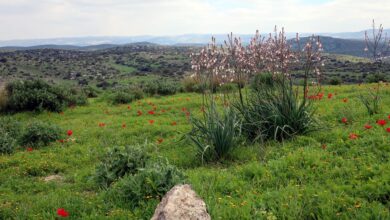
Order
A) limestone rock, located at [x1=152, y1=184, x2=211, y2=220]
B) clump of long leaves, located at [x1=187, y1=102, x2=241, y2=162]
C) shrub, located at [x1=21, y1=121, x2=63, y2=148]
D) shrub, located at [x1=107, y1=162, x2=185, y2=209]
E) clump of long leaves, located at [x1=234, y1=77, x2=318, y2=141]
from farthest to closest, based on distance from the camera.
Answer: shrub, located at [x1=21, y1=121, x2=63, y2=148] → clump of long leaves, located at [x1=234, y1=77, x2=318, y2=141] → clump of long leaves, located at [x1=187, y1=102, x2=241, y2=162] → shrub, located at [x1=107, y1=162, x2=185, y2=209] → limestone rock, located at [x1=152, y1=184, x2=211, y2=220]

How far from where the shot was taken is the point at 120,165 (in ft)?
19.8

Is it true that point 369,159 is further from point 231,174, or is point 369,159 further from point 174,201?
point 174,201

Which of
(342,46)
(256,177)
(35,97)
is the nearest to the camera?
(256,177)

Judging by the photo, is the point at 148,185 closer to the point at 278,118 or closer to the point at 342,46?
the point at 278,118

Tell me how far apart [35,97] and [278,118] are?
33.3 ft

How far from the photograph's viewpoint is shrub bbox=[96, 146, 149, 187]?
596 centimetres

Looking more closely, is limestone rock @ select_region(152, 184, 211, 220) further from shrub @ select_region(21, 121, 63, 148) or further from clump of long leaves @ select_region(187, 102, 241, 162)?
shrub @ select_region(21, 121, 63, 148)

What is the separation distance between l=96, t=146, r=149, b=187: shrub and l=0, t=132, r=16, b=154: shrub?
3797 millimetres

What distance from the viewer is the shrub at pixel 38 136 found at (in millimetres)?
9461

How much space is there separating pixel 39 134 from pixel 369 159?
7.54 m

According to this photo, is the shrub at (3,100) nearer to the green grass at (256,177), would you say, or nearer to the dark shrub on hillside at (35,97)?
the dark shrub on hillside at (35,97)

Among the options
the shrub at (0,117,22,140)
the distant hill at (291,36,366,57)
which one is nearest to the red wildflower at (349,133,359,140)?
the shrub at (0,117,22,140)

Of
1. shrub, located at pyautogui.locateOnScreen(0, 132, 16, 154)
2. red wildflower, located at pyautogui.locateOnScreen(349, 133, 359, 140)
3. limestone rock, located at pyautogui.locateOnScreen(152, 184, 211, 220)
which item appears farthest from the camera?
shrub, located at pyautogui.locateOnScreen(0, 132, 16, 154)

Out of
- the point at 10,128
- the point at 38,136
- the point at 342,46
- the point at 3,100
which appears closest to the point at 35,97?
the point at 3,100
